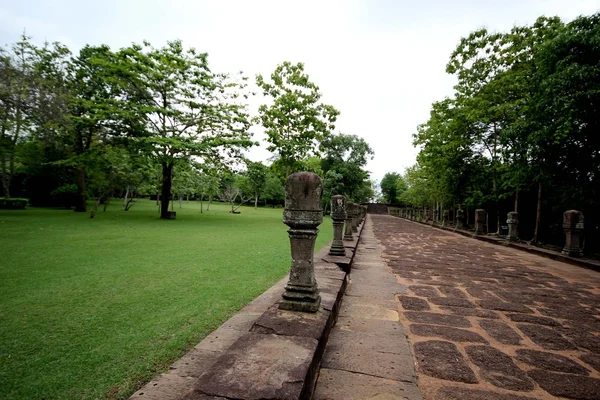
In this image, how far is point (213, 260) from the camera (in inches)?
223

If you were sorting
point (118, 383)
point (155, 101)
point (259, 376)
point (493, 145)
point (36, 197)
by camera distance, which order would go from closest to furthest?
point (259, 376) → point (118, 383) → point (493, 145) → point (155, 101) → point (36, 197)

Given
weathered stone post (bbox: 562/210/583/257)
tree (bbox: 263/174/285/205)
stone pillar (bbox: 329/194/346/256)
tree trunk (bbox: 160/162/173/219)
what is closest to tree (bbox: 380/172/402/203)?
tree (bbox: 263/174/285/205)

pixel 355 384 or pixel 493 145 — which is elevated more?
pixel 493 145

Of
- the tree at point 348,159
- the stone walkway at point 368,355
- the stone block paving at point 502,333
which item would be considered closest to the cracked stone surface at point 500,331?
the stone block paving at point 502,333

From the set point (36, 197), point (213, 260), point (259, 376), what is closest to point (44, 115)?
point (213, 260)

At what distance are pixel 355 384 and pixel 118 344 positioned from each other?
1.92 m

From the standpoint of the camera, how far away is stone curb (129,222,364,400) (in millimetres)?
1303

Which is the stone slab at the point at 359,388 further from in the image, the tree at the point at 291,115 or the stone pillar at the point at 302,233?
the tree at the point at 291,115

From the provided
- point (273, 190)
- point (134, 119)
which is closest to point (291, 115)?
point (134, 119)

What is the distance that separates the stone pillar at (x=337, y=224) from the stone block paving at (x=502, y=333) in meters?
1.11

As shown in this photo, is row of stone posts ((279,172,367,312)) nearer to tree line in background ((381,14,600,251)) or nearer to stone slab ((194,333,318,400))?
stone slab ((194,333,318,400))

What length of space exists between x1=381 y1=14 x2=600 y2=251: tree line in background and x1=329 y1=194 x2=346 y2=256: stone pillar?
598 centimetres

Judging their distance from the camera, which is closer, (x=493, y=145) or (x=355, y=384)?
(x=355, y=384)

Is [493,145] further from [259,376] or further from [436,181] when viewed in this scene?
[259,376]
